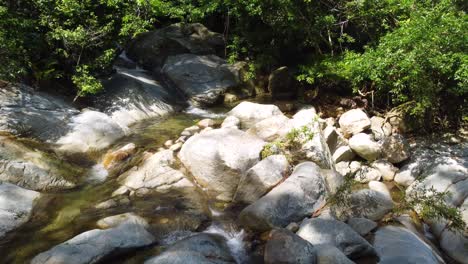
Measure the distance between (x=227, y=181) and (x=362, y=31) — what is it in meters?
8.18

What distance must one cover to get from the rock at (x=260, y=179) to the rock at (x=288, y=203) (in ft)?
1.07

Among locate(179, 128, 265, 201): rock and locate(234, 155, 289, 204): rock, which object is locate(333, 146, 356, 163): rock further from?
locate(234, 155, 289, 204): rock

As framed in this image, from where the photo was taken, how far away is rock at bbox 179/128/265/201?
7730mm

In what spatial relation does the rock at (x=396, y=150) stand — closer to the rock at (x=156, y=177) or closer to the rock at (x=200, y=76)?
the rock at (x=156, y=177)

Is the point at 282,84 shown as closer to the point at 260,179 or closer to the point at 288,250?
the point at 260,179

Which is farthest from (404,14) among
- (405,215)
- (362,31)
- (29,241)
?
(29,241)

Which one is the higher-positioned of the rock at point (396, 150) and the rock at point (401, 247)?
the rock at point (401, 247)

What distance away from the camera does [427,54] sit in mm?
8141

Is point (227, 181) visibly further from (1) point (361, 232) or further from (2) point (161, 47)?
(2) point (161, 47)

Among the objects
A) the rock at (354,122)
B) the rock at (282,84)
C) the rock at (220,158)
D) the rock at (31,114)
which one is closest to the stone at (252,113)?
the rock at (354,122)

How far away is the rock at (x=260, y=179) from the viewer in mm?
7145

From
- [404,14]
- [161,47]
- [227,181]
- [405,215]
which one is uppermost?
[404,14]

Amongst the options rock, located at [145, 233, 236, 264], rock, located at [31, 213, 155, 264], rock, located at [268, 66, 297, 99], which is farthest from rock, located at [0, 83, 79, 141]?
rock, located at [268, 66, 297, 99]

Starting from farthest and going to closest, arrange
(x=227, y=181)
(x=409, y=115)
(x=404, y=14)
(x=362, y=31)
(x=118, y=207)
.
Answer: (x=362, y=31)
(x=404, y=14)
(x=409, y=115)
(x=227, y=181)
(x=118, y=207)
